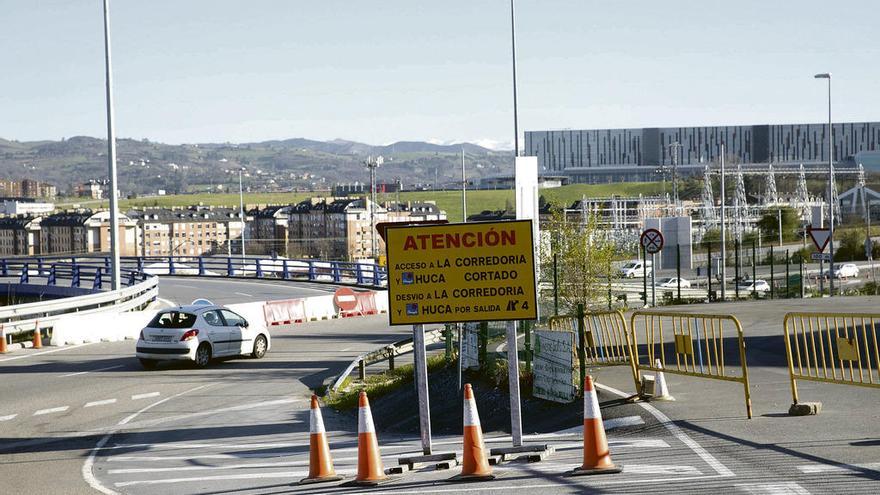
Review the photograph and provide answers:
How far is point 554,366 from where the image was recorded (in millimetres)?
16359

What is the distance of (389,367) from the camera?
25.1 metres

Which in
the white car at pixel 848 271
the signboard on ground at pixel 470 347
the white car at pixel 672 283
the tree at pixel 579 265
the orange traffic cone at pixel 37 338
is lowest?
the white car at pixel 672 283

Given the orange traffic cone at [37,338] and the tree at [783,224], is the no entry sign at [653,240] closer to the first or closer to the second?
the orange traffic cone at [37,338]

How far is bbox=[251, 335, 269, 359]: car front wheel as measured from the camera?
28.4 metres

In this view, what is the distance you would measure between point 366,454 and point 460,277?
2.47 meters

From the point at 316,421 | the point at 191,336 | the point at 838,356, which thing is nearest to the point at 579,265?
the point at 191,336

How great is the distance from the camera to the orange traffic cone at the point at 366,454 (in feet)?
38.0

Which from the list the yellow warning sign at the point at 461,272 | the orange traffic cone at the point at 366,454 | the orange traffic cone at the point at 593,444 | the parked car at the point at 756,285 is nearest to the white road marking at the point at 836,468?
the orange traffic cone at the point at 593,444

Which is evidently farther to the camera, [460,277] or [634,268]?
[634,268]

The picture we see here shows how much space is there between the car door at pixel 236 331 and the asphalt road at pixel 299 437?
0.98 metres

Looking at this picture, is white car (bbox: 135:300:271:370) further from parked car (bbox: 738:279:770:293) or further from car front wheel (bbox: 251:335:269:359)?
parked car (bbox: 738:279:770:293)

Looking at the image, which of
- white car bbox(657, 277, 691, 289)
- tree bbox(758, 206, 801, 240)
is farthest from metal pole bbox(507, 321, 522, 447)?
tree bbox(758, 206, 801, 240)

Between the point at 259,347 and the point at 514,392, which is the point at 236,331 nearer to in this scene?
the point at 259,347

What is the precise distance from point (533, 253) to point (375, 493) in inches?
132
